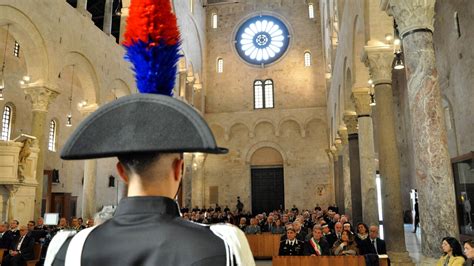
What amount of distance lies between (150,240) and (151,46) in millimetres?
681

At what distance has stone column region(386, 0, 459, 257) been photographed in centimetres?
567

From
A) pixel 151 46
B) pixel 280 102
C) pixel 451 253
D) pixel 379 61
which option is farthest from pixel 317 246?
pixel 280 102

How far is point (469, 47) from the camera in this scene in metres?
11.9

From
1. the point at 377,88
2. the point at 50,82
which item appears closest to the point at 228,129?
the point at 50,82

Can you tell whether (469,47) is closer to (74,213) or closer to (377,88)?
(377,88)

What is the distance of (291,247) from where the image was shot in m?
7.67

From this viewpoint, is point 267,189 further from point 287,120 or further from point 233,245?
point 233,245

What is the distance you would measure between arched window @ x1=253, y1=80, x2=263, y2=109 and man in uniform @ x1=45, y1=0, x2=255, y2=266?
26.8 meters

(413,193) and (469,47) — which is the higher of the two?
(469,47)

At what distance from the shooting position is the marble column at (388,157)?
8594 millimetres

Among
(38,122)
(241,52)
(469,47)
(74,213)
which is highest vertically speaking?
(241,52)

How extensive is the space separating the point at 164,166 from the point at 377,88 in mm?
9167

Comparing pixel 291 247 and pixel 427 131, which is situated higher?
pixel 427 131

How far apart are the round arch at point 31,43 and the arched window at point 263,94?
17.4 metres
